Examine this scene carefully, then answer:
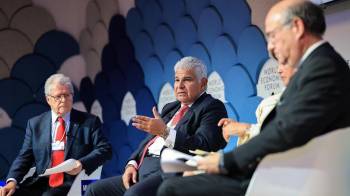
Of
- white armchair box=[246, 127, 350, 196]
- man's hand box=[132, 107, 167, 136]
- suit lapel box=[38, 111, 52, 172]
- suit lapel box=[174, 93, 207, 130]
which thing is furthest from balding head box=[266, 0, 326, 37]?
suit lapel box=[38, 111, 52, 172]

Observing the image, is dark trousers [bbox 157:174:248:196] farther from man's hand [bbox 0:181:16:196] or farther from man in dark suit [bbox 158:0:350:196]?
man's hand [bbox 0:181:16:196]

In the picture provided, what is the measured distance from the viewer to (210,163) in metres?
1.70

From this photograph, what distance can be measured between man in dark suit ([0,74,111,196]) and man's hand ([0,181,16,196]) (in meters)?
0.05

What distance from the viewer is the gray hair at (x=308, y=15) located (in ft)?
5.39

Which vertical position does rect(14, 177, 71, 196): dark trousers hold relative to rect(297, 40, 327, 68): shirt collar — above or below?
below

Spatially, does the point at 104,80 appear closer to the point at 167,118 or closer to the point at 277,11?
the point at 167,118

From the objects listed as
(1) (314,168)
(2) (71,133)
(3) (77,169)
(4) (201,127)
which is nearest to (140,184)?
(4) (201,127)

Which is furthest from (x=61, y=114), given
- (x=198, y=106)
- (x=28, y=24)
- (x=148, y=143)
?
(x=28, y=24)

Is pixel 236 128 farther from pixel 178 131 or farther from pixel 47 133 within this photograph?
pixel 47 133

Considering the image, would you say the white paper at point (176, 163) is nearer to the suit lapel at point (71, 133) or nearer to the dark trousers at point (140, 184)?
the dark trousers at point (140, 184)

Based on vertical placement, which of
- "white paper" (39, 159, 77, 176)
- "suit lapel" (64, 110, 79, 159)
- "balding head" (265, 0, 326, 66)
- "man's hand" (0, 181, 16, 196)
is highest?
"balding head" (265, 0, 326, 66)

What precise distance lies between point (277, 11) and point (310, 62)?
9.7 inches

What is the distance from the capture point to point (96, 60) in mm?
5449

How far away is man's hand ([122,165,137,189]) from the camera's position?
2828 mm
